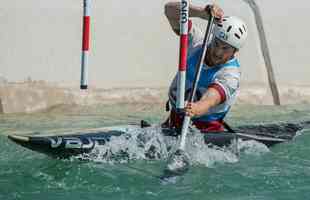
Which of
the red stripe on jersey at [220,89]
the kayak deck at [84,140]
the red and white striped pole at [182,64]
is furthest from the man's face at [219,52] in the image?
the kayak deck at [84,140]

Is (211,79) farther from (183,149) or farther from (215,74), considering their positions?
(183,149)

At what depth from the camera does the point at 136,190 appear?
19.1ft

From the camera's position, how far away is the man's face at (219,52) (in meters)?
6.69

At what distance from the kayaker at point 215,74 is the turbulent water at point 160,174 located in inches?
11.1

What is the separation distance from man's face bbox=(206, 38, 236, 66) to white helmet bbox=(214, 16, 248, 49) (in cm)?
Result: 5

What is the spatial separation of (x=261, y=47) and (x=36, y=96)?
10.5 ft

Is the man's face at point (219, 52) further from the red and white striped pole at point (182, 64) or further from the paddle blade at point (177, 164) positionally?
the paddle blade at point (177, 164)

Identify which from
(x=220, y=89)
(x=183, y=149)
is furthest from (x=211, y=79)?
(x=183, y=149)

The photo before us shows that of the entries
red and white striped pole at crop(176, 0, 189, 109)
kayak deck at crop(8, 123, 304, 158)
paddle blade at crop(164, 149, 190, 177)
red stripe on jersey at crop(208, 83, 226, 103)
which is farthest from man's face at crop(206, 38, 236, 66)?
paddle blade at crop(164, 149, 190, 177)

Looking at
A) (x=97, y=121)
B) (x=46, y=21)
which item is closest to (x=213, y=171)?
(x=97, y=121)

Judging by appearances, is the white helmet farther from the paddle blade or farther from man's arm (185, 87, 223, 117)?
the paddle blade

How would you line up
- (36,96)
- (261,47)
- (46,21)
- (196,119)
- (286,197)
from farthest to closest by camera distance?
1. (261,47)
2. (46,21)
3. (36,96)
4. (196,119)
5. (286,197)

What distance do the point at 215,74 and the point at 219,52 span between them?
0.18 metres

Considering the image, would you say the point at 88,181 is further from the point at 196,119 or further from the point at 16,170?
the point at 196,119
